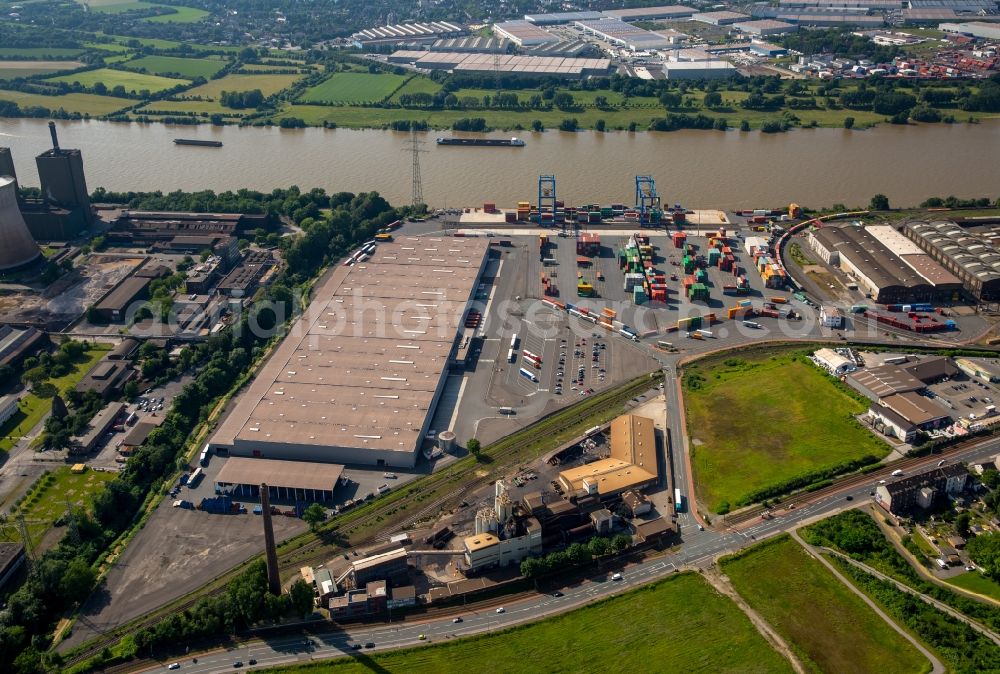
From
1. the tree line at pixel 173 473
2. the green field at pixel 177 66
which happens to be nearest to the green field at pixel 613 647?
the tree line at pixel 173 473

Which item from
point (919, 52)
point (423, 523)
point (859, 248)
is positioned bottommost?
point (423, 523)

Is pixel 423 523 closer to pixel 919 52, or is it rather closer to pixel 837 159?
pixel 837 159

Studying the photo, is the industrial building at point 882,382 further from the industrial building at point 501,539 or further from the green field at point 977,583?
the industrial building at point 501,539

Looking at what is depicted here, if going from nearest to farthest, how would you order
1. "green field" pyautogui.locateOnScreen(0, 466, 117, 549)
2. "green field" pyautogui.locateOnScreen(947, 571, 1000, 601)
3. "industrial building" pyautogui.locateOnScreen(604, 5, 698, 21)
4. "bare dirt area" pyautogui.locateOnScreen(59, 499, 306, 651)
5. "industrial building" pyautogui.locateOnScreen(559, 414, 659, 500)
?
1. "green field" pyautogui.locateOnScreen(947, 571, 1000, 601)
2. "bare dirt area" pyautogui.locateOnScreen(59, 499, 306, 651)
3. "green field" pyautogui.locateOnScreen(0, 466, 117, 549)
4. "industrial building" pyautogui.locateOnScreen(559, 414, 659, 500)
5. "industrial building" pyautogui.locateOnScreen(604, 5, 698, 21)

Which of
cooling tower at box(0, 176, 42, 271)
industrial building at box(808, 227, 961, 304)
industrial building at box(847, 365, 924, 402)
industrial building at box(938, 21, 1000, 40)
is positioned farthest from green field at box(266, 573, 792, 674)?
industrial building at box(938, 21, 1000, 40)

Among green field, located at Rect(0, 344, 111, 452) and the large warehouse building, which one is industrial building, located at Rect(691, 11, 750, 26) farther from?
green field, located at Rect(0, 344, 111, 452)

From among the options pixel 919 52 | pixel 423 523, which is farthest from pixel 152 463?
pixel 919 52
